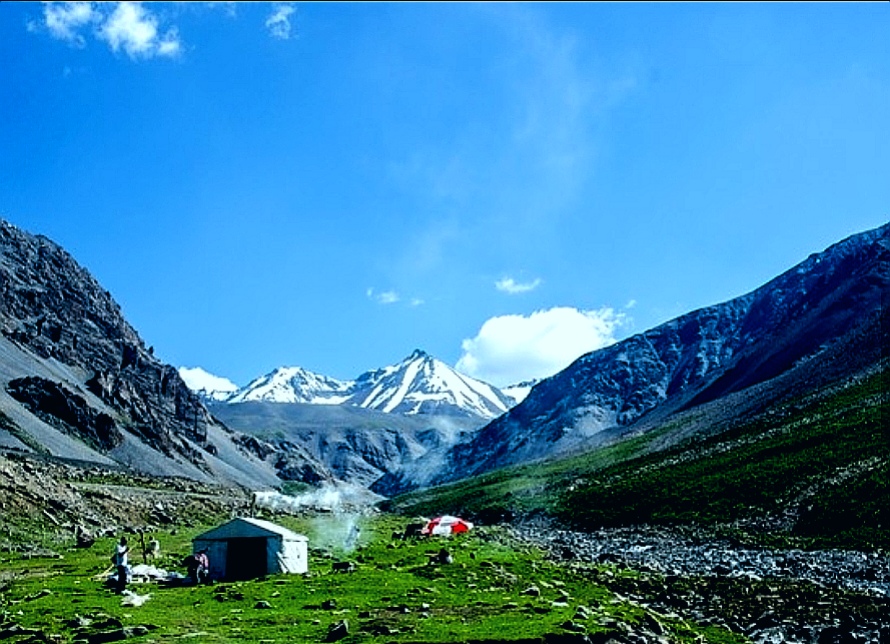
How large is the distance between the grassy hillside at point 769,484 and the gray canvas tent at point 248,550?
49.5m

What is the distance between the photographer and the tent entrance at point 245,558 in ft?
176

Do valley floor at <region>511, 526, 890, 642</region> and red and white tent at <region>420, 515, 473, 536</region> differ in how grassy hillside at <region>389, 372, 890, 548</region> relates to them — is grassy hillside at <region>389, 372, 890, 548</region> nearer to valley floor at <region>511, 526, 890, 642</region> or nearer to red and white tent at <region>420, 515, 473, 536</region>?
valley floor at <region>511, 526, 890, 642</region>

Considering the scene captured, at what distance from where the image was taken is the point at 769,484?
116 meters

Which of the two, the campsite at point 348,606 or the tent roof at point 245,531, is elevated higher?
the tent roof at point 245,531

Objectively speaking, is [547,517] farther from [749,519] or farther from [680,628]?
[680,628]

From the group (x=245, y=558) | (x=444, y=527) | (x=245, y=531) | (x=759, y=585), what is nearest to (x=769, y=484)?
(x=444, y=527)

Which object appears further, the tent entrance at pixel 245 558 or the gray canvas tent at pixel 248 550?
the tent entrance at pixel 245 558

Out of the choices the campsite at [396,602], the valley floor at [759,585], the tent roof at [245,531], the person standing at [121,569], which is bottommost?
the valley floor at [759,585]

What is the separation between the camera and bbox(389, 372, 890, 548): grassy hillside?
3610 inches

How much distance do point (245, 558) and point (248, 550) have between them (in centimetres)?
49

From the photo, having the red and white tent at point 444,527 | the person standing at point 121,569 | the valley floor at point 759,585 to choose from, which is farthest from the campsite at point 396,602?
the red and white tent at point 444,527

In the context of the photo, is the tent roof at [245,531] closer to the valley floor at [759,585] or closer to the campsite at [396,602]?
the campsite at [396,602]

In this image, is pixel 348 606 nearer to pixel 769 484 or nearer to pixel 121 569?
pixel 121 569

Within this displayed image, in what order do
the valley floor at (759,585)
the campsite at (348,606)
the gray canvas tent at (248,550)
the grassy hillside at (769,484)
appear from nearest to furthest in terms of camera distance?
the campsite at (348,606) < the valley floor at (759,585) < the gray canvas tent at (248,550) < the grassy hillside at (769,484)
